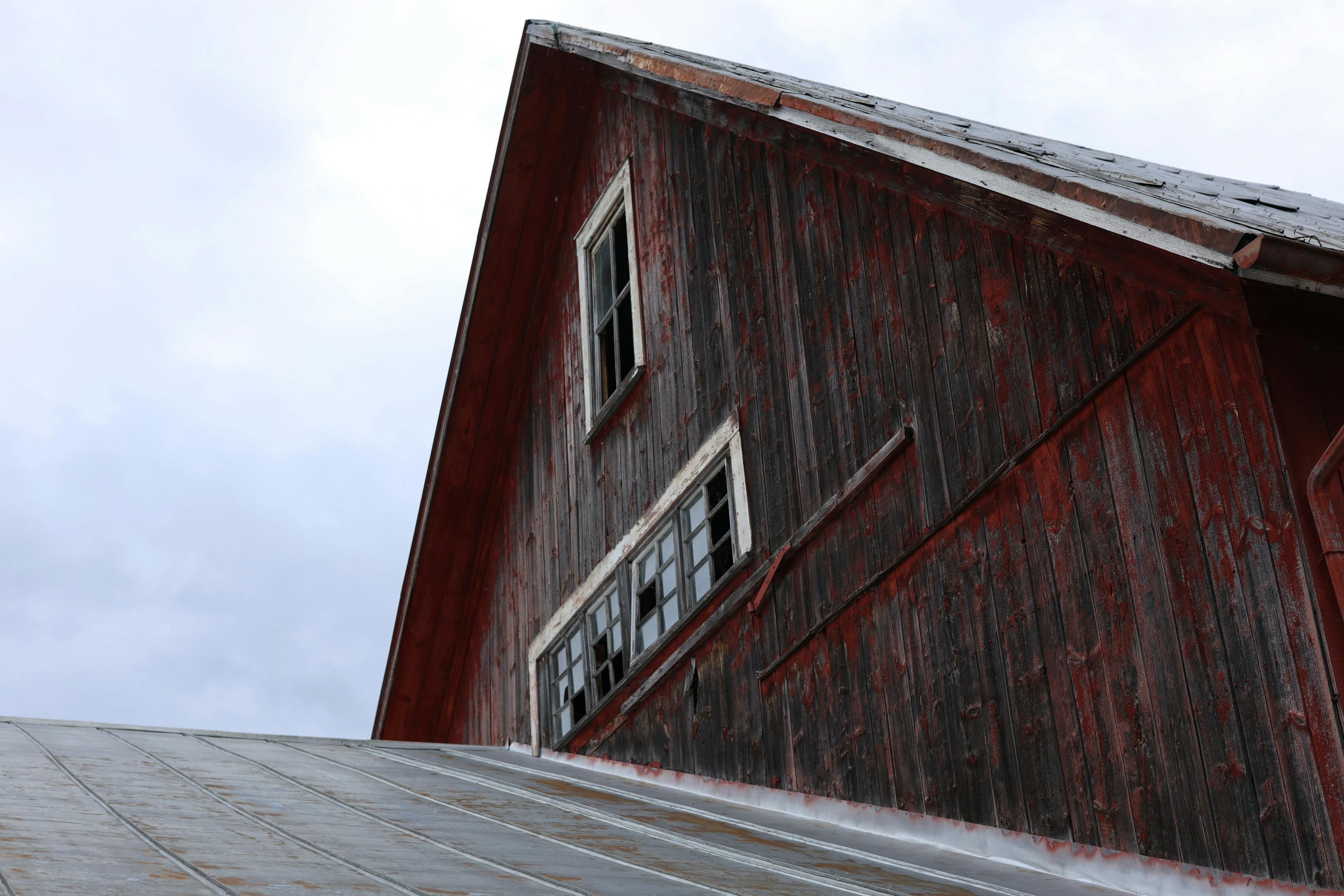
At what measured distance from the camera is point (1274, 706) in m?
4.05

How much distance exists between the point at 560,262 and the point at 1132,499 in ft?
26.2

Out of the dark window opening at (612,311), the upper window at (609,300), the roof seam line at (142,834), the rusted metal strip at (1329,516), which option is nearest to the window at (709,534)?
the upper window at (609,300)

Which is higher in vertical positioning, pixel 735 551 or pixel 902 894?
pixel 735 551

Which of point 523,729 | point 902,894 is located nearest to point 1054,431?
point 902,894

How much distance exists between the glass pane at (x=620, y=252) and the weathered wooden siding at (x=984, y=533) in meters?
1.32

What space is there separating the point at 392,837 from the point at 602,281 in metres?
6.66

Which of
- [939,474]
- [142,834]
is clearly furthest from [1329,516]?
[142,834]

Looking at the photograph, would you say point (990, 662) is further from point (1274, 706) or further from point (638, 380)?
point (638, 380)

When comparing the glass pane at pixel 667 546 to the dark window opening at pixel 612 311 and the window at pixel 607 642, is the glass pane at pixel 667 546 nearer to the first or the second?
the window at pixel 607 642

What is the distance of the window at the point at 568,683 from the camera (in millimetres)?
10086

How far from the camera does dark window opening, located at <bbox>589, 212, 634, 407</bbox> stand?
10125 millimetres

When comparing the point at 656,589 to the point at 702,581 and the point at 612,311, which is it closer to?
the point at 702,581

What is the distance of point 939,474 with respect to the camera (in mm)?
5797

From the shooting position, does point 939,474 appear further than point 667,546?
No
